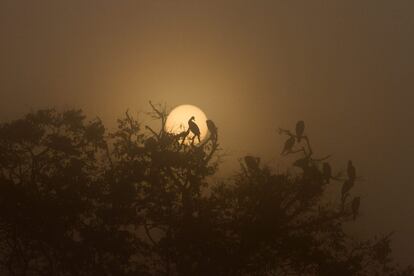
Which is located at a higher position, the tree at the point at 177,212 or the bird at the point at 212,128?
the bird at the point at 212,128

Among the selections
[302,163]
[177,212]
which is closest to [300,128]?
[302,163]

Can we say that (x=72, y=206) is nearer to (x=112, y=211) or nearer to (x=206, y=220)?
(x=112, y=211)

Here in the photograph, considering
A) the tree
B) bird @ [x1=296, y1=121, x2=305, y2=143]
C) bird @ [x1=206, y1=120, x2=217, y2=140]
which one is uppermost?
bird @ [x1=206, y1=120, x2=217, y2=140]

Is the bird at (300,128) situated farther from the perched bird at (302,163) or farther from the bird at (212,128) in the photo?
the bird at (212,128)

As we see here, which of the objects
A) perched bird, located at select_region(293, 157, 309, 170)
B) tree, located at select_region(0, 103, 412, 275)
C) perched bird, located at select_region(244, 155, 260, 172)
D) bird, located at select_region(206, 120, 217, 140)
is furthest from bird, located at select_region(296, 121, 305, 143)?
bird, located at select_region(206, 120, 217, 140)

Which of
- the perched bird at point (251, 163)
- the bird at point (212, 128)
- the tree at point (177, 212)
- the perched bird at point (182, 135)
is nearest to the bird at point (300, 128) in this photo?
the tree at point (177, 212)

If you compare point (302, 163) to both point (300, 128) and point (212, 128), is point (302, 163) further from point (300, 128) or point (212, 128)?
point (212, 128)

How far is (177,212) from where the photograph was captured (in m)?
11.7

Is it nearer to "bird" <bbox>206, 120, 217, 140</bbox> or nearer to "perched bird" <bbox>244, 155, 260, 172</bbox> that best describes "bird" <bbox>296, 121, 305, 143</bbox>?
"perched bird" <bbox>244, 155, 260, 172</bbox>

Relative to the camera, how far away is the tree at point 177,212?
37.1 feet

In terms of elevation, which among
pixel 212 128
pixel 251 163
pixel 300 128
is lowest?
pixel 251 163

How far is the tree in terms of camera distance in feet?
37.1

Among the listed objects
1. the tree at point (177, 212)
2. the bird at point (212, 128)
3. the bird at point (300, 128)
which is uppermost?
the bird at point (212, 128)

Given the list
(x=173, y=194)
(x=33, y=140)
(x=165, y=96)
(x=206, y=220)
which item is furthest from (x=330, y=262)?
(x=165, y=96)
